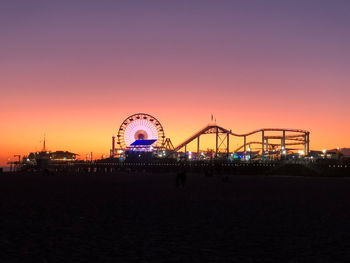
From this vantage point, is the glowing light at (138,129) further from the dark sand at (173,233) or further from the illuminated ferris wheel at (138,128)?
the dark sand at (173,233)

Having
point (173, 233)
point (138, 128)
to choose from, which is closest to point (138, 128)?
point (138, 128)

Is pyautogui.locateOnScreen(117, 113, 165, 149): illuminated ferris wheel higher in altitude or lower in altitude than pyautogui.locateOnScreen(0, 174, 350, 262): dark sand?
higher

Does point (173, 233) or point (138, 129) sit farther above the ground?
point (138, 129)

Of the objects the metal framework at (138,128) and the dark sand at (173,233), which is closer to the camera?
the dark sand at (173,233)

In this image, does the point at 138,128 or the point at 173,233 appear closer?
the point at 173,233

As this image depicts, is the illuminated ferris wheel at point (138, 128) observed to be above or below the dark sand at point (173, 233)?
above

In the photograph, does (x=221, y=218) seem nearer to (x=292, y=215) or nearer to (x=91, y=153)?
(x=292, y=215)

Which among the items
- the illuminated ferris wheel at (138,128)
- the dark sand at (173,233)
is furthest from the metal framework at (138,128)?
the dark sand at (173,233)

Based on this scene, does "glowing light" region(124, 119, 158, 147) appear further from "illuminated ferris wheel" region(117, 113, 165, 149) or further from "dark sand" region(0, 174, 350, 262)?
"dark sand" region(0, 174, 350, 262)

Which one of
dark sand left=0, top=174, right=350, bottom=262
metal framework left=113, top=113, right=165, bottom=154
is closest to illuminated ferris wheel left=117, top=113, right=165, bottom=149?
metal framework left=113, top=113, right=165, bottom=154

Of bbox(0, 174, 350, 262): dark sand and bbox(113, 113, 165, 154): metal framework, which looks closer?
bbox(0, 174, 350, 262): dark sand

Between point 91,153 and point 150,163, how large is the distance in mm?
77855

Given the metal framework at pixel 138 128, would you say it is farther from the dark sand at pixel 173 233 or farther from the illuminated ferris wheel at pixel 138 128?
the dark sand at pixel 173 233

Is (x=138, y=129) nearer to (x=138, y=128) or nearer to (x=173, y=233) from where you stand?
(x=138, y=128)
